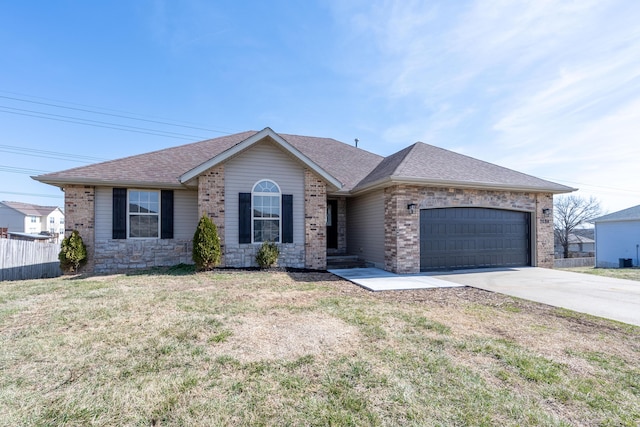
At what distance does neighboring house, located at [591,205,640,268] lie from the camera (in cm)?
1898

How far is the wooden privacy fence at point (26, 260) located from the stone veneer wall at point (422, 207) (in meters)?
12.6

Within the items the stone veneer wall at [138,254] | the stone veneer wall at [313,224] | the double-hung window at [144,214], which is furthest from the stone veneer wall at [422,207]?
the double-hung window at [144,214]

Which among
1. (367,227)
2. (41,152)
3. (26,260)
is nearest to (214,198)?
(367,227)

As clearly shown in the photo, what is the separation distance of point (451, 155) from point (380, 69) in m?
4.59

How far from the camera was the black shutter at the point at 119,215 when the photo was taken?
10.2 metres

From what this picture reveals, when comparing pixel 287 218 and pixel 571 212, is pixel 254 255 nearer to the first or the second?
pixel 287 218

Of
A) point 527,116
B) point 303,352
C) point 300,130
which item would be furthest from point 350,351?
point 300,130

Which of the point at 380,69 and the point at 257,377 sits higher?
the point at 380,69

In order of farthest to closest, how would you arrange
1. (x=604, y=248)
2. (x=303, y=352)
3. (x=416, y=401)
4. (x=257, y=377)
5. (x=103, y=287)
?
1. (x=604, y=248)
2. (x=103, y=287)
3. (x=303, y=352)
4. (x=257, y=377)
5. (x=416, y=401)

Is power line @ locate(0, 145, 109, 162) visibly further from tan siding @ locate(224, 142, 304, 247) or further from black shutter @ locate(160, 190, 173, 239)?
tan siding @ locate(224, 142, 304, 247)

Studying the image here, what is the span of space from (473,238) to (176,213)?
1103 cm

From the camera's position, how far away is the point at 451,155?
12.4 m

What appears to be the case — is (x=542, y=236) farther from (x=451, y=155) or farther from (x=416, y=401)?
(x=416, y=401)

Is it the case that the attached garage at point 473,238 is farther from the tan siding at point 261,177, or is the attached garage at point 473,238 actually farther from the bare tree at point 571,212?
the bare tree at point 571,212
